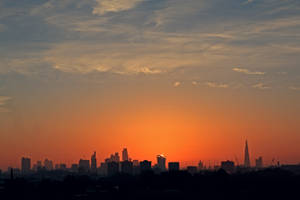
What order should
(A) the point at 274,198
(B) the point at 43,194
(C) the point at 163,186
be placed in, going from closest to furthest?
(A) the point at 274,198 → (B) the point at 43,194 → (C) the point at 163,186

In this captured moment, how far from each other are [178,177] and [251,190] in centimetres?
2849

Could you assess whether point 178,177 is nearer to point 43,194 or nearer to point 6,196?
point 43,194

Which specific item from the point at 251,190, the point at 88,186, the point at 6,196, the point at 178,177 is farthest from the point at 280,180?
the point at 6,196

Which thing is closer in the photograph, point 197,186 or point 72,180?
point 197,186

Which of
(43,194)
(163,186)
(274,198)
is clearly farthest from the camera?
(163,186)

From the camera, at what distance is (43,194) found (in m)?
143

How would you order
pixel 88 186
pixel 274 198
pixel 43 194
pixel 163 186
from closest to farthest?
1. pixel 274 198
2. pixel 43 194
3. pixel 163 186
4. pixel 88 186

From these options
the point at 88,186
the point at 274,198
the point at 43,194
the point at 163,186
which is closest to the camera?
the point at 274,198

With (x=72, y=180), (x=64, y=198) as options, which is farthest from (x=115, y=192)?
(x=72, y=180)

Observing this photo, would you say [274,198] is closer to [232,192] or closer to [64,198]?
[232,192]

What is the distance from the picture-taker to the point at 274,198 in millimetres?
130375

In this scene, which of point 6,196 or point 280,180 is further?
point 280,180

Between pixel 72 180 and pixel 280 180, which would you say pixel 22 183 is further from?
pixel 280 180

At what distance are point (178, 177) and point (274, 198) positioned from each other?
37.3 meters
